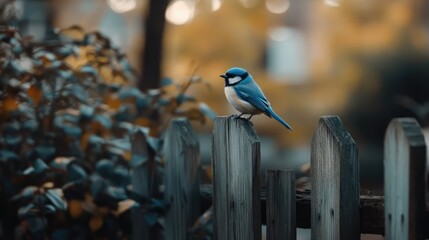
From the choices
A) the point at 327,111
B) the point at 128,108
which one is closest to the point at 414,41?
the point at 327,111

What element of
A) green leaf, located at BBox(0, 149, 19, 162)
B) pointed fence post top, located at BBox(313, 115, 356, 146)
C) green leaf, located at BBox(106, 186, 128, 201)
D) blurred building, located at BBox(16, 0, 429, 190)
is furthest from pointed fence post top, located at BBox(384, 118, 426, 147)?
blurred building, located at BBox(16, 0, 429, 190)

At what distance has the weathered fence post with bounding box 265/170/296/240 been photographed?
267cm

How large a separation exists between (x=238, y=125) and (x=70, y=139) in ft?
3.50

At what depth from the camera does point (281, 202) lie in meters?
2.68

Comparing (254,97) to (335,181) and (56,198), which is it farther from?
(56,198)

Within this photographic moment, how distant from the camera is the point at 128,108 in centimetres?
389

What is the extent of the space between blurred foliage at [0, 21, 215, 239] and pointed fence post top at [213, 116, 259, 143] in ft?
1.79

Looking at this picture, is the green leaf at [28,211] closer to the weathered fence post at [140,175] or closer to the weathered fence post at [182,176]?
the weathered fence post at [140,175]

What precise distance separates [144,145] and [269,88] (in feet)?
19.8

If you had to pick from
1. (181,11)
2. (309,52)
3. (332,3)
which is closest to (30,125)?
(181,11)

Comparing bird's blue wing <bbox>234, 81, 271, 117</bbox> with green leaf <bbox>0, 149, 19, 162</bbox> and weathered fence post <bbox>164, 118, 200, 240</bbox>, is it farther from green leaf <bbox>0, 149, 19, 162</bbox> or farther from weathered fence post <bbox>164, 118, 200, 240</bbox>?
green leaf <bbox>0, 149, 19, 162</bbox>

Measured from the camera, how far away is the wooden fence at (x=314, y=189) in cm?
233

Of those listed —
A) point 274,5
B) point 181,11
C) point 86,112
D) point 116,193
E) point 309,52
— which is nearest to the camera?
point 116,193

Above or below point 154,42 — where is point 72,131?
below
